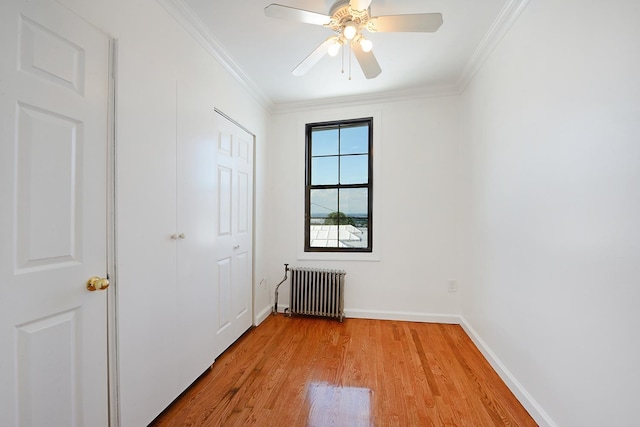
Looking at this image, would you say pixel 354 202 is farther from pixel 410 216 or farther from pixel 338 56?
pixel 338 56

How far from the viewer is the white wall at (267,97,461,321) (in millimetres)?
2762

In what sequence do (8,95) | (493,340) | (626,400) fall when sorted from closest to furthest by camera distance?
1. (8,95)
2. (626,400)
3. (493,340)

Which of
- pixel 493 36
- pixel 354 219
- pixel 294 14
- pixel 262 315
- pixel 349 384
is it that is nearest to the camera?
pixel 294 14

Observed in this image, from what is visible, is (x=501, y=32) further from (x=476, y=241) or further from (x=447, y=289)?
(x=447, y=289)

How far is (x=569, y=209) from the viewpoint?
1.24m

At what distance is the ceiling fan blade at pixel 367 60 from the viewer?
1654 millimetres

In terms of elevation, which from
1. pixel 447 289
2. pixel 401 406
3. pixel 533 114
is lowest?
pixel 401 406

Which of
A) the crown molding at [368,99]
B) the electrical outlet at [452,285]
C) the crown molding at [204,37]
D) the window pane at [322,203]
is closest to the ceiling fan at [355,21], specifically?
the crown molding at [204,37]

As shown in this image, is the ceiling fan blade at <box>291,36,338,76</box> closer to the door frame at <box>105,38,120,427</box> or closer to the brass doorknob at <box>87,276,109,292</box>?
the door frame at <box>105,38,120,427</box>

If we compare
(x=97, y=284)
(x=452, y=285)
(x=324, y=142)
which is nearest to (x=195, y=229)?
(x=97, y=284)

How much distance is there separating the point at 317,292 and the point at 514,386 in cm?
183

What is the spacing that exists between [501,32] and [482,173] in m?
1.06

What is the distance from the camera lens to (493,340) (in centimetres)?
200

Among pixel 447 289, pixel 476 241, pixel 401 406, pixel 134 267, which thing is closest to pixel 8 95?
pixel 134 267
